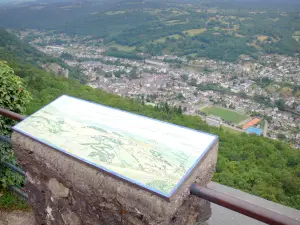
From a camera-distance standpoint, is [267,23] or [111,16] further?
[111,16]

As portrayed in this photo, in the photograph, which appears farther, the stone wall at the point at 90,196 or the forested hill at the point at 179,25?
the forested hill at the point at 179,25

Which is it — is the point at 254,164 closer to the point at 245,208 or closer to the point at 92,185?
the point at 92,185

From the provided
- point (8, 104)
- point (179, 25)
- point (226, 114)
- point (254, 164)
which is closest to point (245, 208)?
point (8, 104)

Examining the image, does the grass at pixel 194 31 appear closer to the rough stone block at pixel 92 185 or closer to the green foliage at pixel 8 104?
the green foliage at pixel 8 104

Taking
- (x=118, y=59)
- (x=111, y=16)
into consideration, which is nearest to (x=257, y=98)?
(x=118, y=59)

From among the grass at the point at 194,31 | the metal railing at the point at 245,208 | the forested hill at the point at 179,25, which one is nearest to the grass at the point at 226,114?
the forested hill at the point at 179,25

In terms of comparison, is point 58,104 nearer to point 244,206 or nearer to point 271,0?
point 244,206
